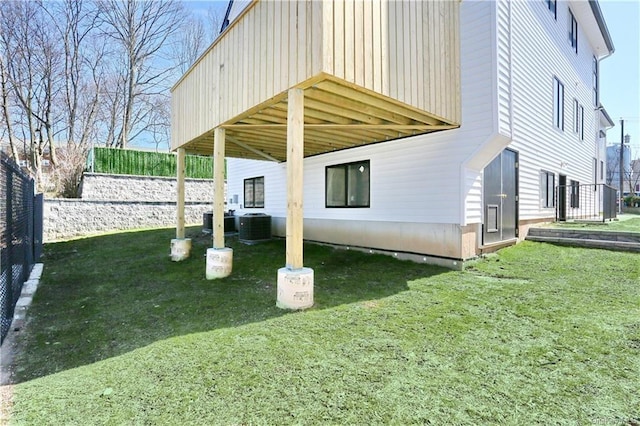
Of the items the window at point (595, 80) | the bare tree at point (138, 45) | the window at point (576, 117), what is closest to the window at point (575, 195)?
the window at point (576, 117)

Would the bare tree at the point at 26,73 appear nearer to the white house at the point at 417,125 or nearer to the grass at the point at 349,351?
the white house at the point at 417,125

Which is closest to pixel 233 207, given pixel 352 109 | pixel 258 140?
pixel 258 140

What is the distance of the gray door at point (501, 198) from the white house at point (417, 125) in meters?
0.04

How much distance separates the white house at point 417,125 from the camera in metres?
4.38

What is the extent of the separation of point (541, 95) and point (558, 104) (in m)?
1.93

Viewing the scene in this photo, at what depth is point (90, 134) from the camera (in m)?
18.9

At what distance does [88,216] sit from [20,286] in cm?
875

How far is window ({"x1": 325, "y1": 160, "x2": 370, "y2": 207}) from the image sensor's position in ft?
26.7

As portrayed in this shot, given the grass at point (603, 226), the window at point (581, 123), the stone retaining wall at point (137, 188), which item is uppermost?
the window at point (581, 123)

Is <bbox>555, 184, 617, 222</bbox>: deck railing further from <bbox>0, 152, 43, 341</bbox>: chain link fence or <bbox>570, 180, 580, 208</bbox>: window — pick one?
<bbox>0, 152, 43, 341</bbox>: chain link fence

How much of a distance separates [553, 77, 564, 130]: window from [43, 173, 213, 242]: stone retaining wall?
1439cm

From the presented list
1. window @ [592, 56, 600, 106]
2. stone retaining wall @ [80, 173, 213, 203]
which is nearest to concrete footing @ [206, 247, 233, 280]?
stone retaining wall @ [80, 173, 213, 203]

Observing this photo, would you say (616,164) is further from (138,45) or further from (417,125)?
(138,45)

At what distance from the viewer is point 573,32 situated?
11.7 metres
